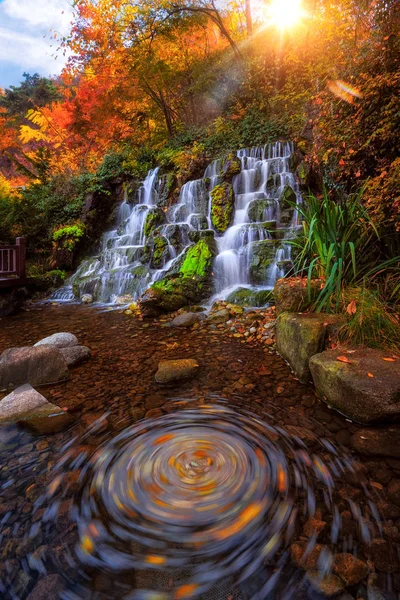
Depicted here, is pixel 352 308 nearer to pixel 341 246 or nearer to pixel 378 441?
pixel 341 246

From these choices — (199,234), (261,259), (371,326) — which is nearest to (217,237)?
(199,234)

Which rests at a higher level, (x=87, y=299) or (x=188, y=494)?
(x=87, y=299)

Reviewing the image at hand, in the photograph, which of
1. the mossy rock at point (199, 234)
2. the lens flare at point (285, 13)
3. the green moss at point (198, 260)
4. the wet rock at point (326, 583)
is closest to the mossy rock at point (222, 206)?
the mossy rock at point (199, 234)

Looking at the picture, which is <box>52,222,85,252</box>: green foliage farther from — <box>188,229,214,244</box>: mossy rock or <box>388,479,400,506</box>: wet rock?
<box>388,479,400,506</box>: wet rock

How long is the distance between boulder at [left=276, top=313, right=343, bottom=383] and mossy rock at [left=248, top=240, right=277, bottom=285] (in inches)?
122

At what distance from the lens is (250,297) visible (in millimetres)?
6141

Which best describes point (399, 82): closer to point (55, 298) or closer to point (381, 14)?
point (381, 14)

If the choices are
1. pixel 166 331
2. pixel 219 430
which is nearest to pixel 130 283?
pixel 166 331

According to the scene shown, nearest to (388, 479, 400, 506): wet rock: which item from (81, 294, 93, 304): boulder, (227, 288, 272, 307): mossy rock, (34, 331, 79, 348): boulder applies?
(34, 331, 79, 348): boulder

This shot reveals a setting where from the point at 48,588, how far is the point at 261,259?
244 inches

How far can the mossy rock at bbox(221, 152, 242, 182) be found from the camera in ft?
31.5

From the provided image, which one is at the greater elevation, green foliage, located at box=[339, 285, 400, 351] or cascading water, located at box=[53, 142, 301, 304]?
cascading water, located at box=[53, 142, 301, 304]

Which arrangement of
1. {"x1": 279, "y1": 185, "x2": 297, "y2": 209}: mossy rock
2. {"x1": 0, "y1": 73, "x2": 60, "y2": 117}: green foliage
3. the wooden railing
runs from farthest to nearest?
{"x1": 0, "y1": 73, "x2": 60, "y2": 117}: green foliage
{"x1": 279, "y1": 185, "x2": 297, "y2": 209}: mossy rock
the wooden railing

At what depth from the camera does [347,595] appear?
1318 mm
